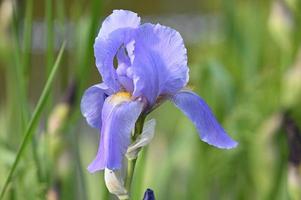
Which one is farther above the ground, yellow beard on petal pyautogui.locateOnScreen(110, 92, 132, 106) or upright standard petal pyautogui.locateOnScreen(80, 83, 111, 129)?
yellow beard on petal pyautogui.locateOnScreen(110, 92, 132, 106)

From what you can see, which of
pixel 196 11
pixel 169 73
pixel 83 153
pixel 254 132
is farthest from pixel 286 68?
pixel 196 11

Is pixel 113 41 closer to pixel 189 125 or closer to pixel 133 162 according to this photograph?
pixel 133 162

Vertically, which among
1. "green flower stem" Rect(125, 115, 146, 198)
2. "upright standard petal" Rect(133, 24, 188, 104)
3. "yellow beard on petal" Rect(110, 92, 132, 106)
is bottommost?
"green flower stem" Rect(125, 115, 146, 198)

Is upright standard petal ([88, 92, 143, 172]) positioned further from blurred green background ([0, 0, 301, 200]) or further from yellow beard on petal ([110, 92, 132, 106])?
blurred green background ([0, 0, 301, 200])

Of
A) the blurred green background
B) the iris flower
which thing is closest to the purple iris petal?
the iris flower

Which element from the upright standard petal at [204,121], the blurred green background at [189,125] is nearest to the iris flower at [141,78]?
the upright standard petal at [204,121]

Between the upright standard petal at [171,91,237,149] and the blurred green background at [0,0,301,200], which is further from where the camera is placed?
the blurred green background at [0,0,301,200]
